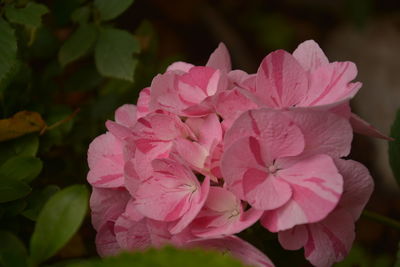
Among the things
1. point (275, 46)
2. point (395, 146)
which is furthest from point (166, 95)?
point (275, 46)

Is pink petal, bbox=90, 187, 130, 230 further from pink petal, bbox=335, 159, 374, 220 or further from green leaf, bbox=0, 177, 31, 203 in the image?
pink petal, bbox=335, 159, 374, 220

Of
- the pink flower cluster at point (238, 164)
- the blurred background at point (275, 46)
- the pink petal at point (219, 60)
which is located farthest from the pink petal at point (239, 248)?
the blurred background at point (275, 46)

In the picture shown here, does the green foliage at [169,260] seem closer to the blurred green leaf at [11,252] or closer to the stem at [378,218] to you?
the blurred green leaf at [11,252]

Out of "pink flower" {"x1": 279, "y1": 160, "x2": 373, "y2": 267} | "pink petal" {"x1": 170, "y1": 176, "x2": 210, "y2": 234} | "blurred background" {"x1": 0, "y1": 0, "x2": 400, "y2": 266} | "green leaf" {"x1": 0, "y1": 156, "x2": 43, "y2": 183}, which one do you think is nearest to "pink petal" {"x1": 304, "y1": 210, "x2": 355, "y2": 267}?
"pink flower" {"x1": 279, "y1": 160, "x2": 373, "y2": 267}

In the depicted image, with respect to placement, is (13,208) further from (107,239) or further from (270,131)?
(270,131)

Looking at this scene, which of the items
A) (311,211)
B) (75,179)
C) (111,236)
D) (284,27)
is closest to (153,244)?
(111,236)
